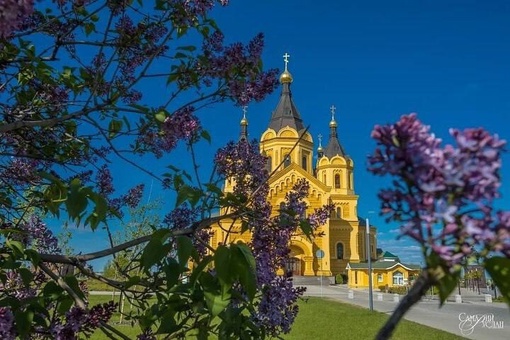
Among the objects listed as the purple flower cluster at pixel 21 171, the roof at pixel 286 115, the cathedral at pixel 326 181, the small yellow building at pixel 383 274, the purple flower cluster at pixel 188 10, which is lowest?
the small yellow building at pixel 383 274

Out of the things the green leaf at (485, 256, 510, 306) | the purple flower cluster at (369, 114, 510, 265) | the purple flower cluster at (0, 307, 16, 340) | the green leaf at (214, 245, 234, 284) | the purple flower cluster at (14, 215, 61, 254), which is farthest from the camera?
the purple flower cluster at (14, 215, 61, 254)

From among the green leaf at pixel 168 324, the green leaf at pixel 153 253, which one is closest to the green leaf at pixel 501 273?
the green leaf at pixel 153 253

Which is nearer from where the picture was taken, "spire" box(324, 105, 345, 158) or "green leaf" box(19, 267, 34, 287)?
"green leaf" box(19, 267, 34, 287)

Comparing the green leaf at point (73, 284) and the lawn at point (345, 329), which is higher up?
the green leaf at point (73, 284)

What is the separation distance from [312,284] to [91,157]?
46207 mm

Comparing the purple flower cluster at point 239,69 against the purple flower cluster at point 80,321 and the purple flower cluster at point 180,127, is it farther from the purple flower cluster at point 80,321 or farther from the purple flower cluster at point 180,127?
the purple flower cluster at point 80,321

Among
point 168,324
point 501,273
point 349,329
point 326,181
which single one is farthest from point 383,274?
point 501,273

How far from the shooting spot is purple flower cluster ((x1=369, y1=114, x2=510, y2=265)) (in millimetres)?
607

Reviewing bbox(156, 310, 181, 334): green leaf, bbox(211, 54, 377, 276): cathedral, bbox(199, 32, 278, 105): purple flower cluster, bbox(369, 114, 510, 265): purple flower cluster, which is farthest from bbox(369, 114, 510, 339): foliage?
bbox(211, 54, 377, 276): cathedral

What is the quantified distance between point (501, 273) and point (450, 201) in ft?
0.86

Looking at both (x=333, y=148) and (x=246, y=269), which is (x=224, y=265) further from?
(x=333, y=148)

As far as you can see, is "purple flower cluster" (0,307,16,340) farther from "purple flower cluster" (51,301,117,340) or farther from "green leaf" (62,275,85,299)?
"green leaf" (62,275,85,299)

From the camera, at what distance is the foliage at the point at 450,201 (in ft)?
→ 1.99

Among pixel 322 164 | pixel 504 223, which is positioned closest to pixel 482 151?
pixel 504 223
